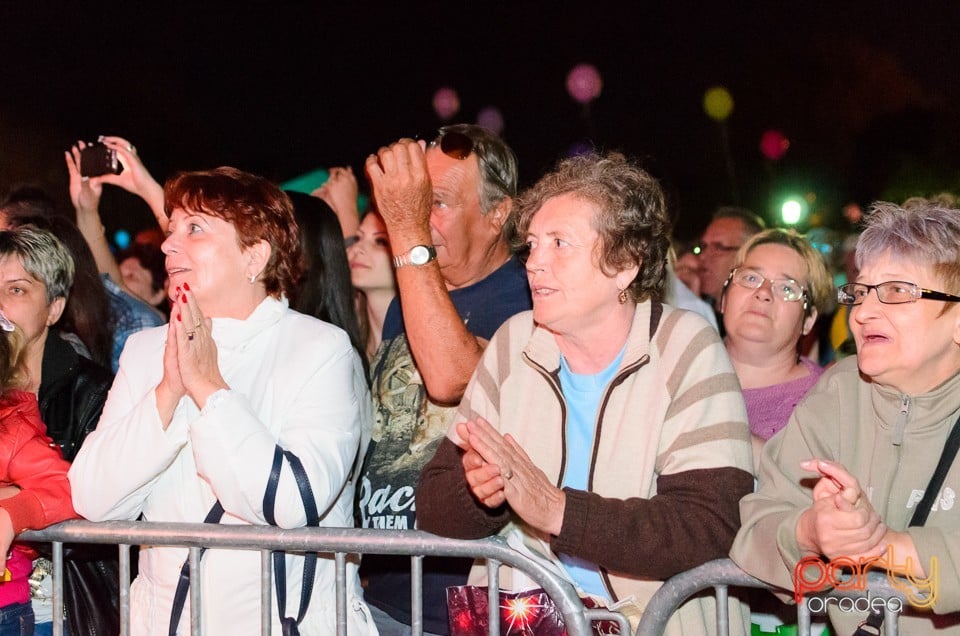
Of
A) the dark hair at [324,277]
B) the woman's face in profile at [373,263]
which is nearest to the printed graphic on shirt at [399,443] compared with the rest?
the dark hair at [324,277]

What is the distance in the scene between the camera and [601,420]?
295cm

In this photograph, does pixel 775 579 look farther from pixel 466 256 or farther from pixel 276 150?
pixel 276 150

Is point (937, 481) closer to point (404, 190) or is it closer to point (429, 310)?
point (429, 310)

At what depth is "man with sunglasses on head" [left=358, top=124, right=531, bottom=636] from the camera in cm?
356

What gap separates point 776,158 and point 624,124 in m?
4.14

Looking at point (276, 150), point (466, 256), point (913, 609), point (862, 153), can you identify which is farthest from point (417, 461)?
→ point (862, 153)

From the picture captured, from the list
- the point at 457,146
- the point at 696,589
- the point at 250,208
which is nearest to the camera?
the point at 696,589

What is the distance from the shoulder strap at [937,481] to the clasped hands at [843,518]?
0.19 metres

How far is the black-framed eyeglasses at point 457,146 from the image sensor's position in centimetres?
418

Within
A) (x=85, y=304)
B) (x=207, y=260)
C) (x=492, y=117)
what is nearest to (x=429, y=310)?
(x=207, y=260)

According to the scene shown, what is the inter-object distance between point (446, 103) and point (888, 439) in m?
24.8

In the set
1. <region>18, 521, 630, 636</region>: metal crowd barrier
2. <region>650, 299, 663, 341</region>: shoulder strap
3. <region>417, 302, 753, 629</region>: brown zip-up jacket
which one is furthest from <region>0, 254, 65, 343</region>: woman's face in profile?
<region>650, 299, 663, 341</region>: shoulder strap

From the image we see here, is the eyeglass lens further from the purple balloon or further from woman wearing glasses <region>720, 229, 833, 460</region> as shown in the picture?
the purple balloon

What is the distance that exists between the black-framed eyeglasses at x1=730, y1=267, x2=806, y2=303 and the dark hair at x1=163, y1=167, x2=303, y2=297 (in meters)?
1.87
